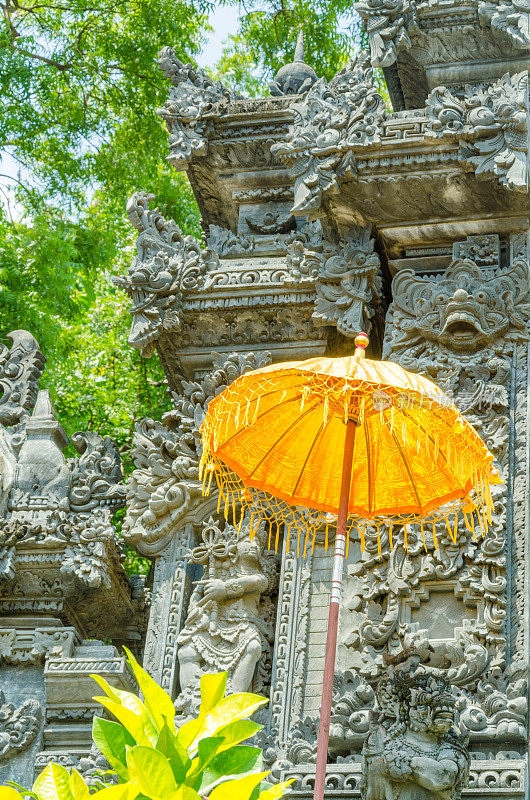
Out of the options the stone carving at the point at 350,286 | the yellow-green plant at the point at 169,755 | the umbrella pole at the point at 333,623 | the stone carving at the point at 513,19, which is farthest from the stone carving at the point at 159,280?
the yellow-green plant at the point at 169,755

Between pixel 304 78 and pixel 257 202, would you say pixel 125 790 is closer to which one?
pixel 257 202

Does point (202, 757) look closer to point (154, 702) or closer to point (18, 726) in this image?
point (154, 702)

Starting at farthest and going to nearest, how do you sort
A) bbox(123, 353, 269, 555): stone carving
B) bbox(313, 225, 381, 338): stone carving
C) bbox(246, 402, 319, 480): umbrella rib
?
bbox(123, 353, 269, 555): stone carving → bbox(313, 225, 381, 338): stone carving → bbox(246, 402, 319, 480): umbrella rib

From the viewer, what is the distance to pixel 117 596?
11.4m

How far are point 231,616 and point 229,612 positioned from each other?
41 mm

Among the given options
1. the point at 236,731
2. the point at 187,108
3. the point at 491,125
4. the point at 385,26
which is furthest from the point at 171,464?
the point at 236,731

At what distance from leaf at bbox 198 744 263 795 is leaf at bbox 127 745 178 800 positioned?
1.30 ft

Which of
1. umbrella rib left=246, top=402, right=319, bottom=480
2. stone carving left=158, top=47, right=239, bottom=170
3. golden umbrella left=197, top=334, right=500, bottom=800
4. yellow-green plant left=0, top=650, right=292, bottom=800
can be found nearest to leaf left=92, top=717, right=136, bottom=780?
yellow-green plant left=0, top=650, right=292, bottom=800

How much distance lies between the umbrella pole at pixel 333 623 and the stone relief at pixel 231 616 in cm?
195

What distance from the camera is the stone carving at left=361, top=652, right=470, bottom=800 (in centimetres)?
827

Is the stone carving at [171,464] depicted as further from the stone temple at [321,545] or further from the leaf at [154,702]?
the leaf at [154,702]

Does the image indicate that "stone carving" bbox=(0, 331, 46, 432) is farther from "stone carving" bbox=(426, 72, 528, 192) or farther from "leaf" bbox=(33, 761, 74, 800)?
"leaf" bbox=(33, 761, 74, 800)

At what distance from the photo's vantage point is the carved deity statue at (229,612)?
32.7ft

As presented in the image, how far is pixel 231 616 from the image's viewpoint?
10.2 m
